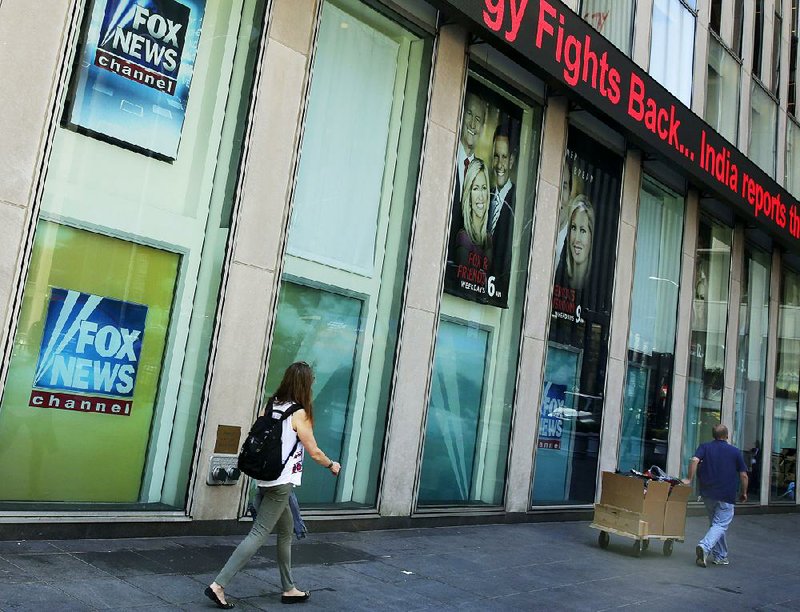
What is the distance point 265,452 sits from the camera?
607 centimetres

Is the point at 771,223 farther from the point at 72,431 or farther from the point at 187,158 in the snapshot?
the point at 72,431

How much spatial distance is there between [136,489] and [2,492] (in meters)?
1.29

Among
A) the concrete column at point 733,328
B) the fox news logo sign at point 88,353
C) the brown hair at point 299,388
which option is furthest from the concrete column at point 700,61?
the brown hair at point 299,388

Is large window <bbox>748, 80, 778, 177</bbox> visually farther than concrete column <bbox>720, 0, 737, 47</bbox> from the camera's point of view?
Yes

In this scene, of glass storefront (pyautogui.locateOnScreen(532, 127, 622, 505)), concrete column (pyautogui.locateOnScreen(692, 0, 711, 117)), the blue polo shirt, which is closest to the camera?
the blue polo shirt

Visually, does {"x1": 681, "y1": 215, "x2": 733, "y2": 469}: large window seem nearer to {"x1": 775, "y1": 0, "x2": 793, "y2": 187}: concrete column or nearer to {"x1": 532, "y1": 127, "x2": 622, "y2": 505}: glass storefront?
{"x1": 775, "y1": 0, "x2": 793, "y2": 187}: concrete column

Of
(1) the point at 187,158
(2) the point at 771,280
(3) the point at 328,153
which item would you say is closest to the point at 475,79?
(3) the point at 328,153

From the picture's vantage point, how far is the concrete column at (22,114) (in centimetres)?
689

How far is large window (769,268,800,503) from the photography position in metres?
20.8

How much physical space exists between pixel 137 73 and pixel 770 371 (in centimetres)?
1738

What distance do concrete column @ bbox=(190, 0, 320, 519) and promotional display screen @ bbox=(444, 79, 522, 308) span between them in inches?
113

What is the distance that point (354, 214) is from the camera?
10.2m

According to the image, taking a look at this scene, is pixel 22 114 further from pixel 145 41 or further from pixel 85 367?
pixel 85 367

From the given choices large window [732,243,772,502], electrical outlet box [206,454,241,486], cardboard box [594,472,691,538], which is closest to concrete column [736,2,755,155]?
large window [732,243,772,502]
